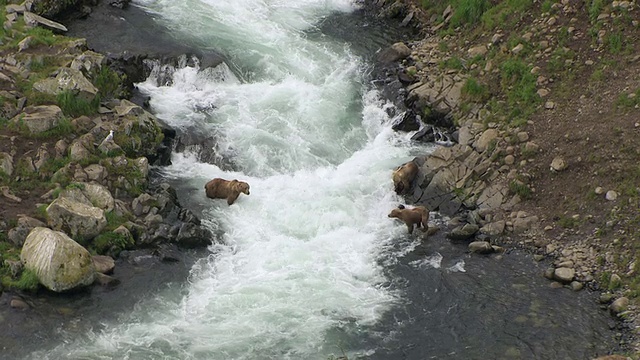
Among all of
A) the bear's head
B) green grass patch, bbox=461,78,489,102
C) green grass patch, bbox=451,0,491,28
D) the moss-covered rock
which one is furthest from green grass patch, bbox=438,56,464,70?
the moss-covered rock

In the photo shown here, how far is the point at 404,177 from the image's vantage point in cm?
2183

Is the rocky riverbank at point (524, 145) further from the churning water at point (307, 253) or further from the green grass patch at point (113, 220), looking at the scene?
the green grass patch at point (113, 220)

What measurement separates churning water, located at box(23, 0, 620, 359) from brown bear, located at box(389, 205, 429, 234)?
396mm

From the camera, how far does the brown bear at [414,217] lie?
2044 cm

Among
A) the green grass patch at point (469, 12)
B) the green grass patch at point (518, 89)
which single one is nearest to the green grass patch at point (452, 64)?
the green grass patch at point (518, 89)

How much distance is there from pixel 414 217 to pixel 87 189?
8636 mm

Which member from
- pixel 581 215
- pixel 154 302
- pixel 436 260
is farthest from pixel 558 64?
pixel 154 302

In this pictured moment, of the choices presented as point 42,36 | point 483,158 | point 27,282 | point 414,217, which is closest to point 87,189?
point 27,282

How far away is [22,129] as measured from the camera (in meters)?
20.3

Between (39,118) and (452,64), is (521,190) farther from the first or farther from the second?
(39,118)

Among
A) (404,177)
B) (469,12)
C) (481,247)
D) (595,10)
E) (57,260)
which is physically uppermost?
(595,10)

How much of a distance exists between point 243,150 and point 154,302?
6864 millimetres

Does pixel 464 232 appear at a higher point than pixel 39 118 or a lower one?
higher

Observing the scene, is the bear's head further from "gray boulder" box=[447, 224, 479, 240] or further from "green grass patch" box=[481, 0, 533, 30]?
"green grass patch" box=[481, 0, 533, 30]
